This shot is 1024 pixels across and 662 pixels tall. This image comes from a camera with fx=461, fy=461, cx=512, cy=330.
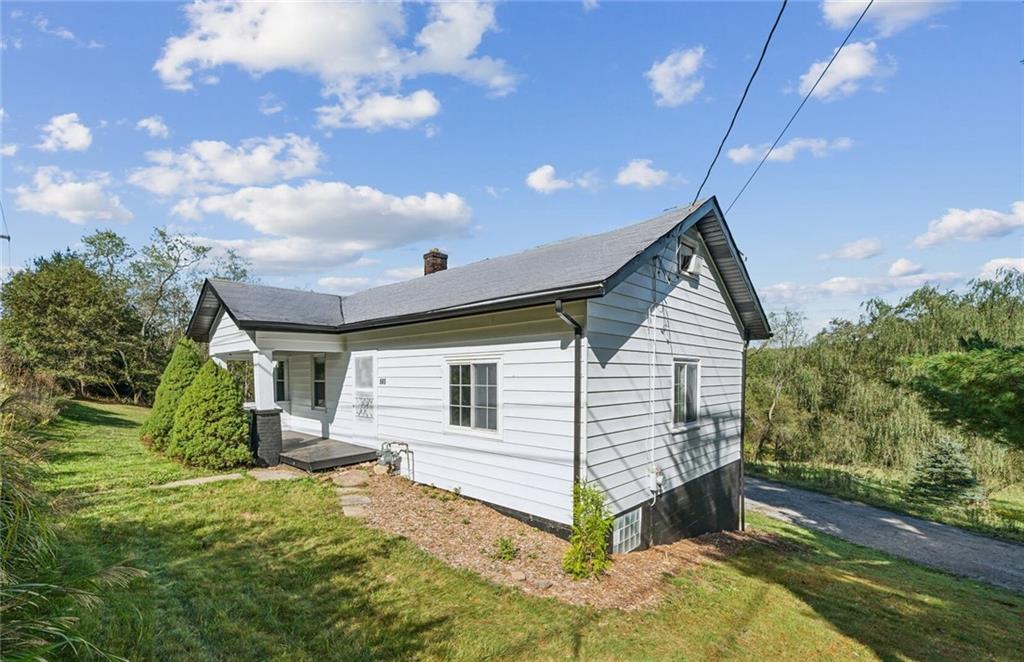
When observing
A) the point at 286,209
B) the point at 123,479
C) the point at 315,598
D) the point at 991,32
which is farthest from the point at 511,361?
the point at 286,209

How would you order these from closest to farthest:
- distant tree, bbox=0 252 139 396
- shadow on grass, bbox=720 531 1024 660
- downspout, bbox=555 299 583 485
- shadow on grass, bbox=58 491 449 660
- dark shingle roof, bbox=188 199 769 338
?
shadow on grass, bbox=58 491 449 660
shadow on grass, bbox=720 531 1024 660
downspout, bbox=555 299 583 485
dark shingle roof, bbox=188 199 769 338
distant tree, bbox=0 252 139 396

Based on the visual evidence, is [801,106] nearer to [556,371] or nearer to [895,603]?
[556,371]

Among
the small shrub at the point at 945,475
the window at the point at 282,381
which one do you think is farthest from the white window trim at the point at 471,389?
the small shrub at the point at 945,475

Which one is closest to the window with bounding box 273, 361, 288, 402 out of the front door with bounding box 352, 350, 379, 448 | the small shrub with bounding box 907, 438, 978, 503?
the front door with bounding box 352, 350, 379, 448

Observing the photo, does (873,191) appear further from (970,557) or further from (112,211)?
(112,211)

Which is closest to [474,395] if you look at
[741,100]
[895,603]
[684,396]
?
[684,396]

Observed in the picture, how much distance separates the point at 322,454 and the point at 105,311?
18.8m

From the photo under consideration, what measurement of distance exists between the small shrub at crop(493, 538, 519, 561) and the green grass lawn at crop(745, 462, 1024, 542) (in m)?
16.7

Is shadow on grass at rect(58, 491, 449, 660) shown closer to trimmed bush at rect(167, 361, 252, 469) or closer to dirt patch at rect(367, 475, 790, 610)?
dirt patch at rect(367, 475, 790, 610)

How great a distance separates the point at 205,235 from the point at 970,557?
39.4m

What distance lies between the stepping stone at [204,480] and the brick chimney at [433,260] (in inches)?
309

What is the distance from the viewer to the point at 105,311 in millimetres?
20844

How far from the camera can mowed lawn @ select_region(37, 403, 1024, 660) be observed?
3650 mm

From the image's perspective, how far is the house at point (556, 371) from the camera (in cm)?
626
